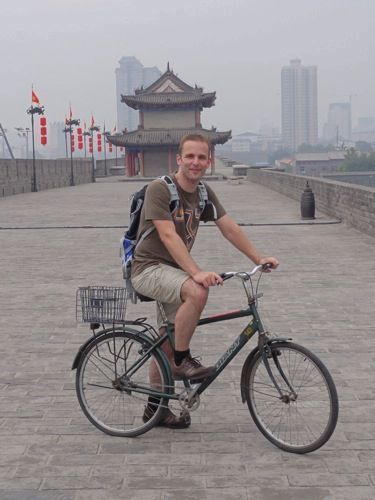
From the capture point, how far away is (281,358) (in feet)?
12.0

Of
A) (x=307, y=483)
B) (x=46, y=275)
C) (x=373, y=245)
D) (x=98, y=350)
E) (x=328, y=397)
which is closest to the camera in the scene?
(x=307, y=483)

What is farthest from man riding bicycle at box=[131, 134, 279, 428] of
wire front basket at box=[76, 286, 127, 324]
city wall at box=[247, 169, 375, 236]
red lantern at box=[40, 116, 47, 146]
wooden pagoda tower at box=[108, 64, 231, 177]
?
wooden pagoda tower at box=[108, 64, 231, 177]

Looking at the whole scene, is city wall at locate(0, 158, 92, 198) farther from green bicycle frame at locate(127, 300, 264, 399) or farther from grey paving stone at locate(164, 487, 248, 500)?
grey paving stone at locate(164, 487, 248, 500)

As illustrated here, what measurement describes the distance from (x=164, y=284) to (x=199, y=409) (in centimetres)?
111

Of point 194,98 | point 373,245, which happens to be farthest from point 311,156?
point 373,245

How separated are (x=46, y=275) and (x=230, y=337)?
4.35 metres

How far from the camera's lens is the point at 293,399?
12.4 feet

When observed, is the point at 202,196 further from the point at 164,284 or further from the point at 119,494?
the point at 119,494

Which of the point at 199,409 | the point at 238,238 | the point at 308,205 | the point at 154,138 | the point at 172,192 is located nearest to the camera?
the point at 172,192

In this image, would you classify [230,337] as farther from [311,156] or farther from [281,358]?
[311,156]

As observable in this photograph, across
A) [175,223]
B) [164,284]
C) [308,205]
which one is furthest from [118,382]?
[308,205]

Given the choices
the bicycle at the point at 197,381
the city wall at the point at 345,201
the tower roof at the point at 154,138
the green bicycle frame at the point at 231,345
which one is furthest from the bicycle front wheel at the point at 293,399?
the tower roof at the point at 154,138

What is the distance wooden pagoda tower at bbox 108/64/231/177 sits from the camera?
2324 inches

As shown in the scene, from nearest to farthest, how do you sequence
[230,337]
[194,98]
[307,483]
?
1. [307,483]
2. [230,337]
3. [194,98]
